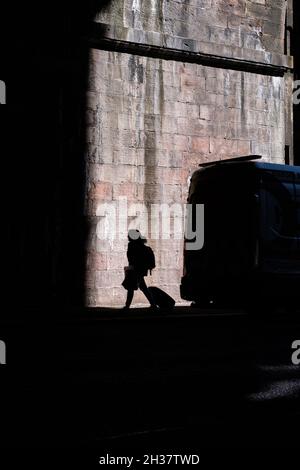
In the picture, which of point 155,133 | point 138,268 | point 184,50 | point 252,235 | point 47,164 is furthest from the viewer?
point 184,50

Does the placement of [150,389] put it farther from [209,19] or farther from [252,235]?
[209,19]

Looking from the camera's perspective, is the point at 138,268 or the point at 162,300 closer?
the point at 138,268

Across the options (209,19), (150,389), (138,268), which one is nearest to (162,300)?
(138,268)

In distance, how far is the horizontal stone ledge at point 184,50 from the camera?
2080 cm

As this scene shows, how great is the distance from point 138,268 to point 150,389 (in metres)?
10.8

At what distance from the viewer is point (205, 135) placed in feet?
73.4

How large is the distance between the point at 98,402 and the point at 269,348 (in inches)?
186

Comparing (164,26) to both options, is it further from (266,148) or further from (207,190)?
(207,190)

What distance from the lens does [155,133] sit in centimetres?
2150

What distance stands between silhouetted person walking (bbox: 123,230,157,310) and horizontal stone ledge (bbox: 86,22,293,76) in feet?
16.4

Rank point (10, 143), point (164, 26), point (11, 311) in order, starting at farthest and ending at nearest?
point (164, 26)
point (10, 143)
point (11, 311)

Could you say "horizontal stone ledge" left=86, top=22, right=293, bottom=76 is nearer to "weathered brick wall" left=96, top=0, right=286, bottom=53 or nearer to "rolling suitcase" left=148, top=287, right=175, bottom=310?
"weathered brick wall" left=96, top=0, right=286, bottom=53

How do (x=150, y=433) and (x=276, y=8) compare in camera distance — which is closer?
(x=150, y=433)

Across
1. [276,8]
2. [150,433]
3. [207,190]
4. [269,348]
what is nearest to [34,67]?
[207,190]
